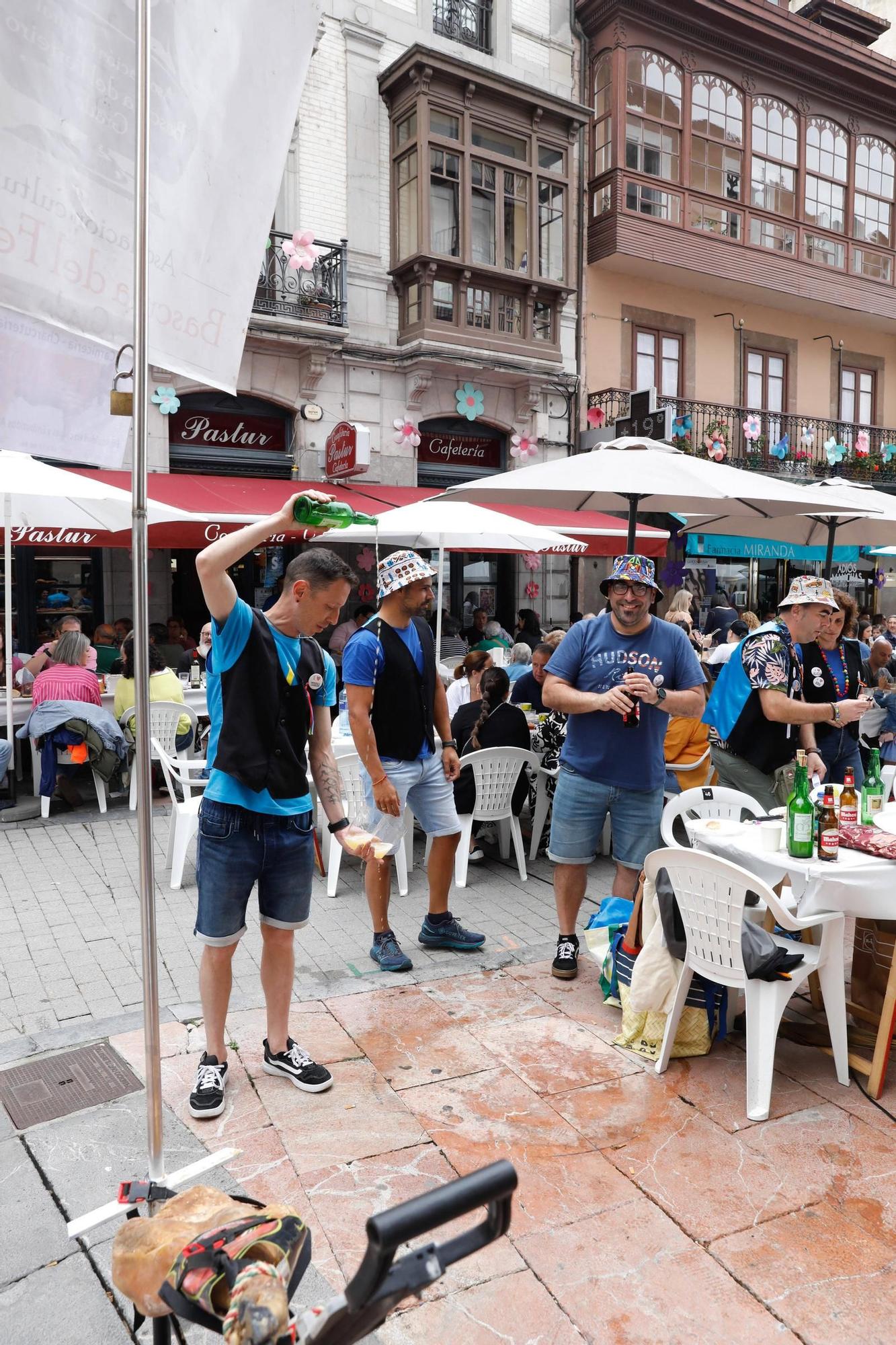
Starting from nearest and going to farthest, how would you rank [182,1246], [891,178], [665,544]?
[182,1246]
[665,544]
[891,178]

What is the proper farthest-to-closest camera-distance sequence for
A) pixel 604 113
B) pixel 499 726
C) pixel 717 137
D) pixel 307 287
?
pixel 717 137, pixel 604 113, pixel 307 287, pixel 499 726

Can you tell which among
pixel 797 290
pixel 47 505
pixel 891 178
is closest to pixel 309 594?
pixel 47 505

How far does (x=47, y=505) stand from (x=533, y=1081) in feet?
21.4

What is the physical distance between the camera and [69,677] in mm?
7449

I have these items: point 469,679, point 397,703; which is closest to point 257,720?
point 397,703

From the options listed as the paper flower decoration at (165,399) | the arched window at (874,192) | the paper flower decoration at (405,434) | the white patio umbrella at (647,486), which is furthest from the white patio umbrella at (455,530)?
the arched window at (874,192)

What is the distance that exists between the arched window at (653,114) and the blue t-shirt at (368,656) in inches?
585

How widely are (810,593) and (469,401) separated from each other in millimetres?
11182

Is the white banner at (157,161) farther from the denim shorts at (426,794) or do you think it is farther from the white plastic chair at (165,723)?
the white plastic chair at (165,723)

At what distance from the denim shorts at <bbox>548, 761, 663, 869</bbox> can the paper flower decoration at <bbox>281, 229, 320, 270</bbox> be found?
35.7 ft

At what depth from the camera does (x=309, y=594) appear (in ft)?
10.3

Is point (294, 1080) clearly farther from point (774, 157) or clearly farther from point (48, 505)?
point (774, 157)

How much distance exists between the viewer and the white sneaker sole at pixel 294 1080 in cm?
331

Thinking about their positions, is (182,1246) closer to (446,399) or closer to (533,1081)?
(533,1081)
